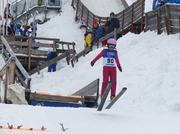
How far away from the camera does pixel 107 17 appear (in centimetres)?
2073

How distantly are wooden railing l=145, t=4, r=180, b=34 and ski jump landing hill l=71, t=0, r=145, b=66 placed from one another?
68.6 inches

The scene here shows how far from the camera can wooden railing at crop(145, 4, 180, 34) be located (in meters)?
11.9

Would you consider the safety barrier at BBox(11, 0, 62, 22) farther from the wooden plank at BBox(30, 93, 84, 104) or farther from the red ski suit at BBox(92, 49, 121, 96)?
the wooden plank at BBox(30, 93, 84, 104)

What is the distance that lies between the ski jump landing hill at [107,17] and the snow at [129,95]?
58.7 inches

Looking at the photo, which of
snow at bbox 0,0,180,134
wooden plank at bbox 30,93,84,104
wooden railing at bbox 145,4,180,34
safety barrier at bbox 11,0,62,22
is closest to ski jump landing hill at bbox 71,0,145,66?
snow at bbox 0,0,180,134

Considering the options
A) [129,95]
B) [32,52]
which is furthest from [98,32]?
[129,95]

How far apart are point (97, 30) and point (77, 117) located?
36.4 feet

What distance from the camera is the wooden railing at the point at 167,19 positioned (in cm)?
1191

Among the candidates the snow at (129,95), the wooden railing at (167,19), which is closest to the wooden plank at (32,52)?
the snow at (129,95)

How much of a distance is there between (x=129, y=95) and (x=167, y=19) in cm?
436

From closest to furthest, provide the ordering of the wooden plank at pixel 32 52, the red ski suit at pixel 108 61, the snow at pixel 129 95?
the snow at pixel 129 95
the red ski suit at pixel 108 61
the wooden plank at pixel 32 52

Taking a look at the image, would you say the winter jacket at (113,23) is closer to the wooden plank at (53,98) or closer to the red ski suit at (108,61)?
the red ski suit at (108,61)

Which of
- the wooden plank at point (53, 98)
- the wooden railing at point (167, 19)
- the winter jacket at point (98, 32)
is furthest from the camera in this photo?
the winter jacket at point (98, 32)

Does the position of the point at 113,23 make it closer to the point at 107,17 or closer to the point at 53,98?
the point at 107,17
